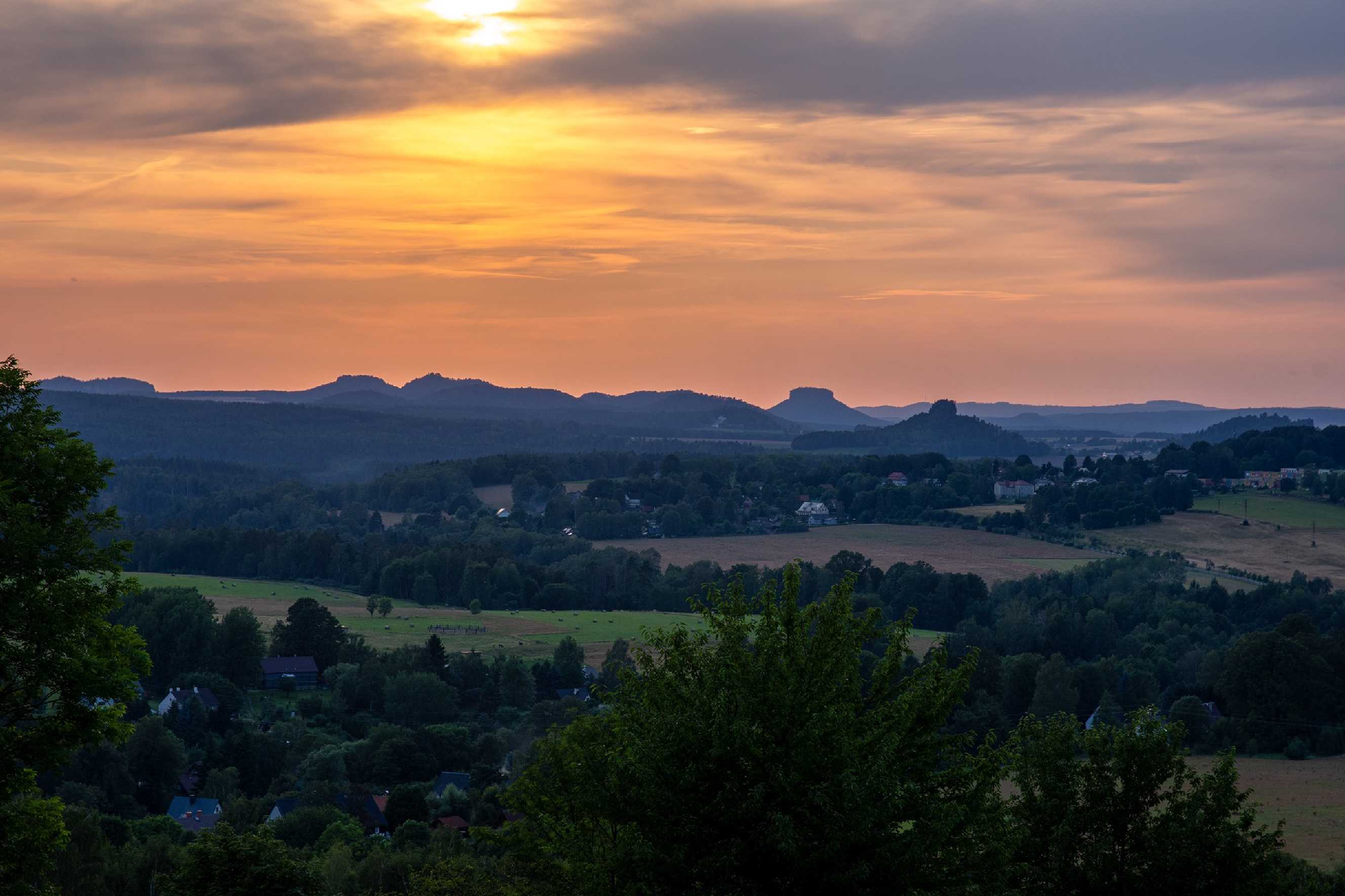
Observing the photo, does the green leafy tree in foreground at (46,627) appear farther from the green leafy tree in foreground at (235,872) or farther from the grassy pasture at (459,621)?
the grassy pasture at (459,621)

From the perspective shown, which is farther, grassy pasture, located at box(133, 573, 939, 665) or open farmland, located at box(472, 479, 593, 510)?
open farmland, located at box(472, 479, 593, 510)

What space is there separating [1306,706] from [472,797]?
37.5 meters

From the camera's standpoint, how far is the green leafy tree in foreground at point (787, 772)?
13758 millimetres

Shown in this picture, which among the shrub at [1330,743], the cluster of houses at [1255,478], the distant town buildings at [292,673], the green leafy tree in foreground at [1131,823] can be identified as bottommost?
the distant town buildings at [292,673]

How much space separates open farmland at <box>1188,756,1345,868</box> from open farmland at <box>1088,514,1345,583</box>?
150ft

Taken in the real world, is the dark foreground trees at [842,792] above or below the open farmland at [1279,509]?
above

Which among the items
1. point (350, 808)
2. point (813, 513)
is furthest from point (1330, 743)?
point (813, 513)

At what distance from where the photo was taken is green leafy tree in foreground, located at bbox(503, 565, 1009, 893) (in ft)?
45.1

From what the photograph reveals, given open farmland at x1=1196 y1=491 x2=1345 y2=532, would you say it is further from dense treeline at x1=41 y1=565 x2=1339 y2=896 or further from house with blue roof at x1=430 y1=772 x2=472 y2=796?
dense treeline at x1=41 y1=565 x2=1339 y2=896

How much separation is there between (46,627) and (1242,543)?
365ft

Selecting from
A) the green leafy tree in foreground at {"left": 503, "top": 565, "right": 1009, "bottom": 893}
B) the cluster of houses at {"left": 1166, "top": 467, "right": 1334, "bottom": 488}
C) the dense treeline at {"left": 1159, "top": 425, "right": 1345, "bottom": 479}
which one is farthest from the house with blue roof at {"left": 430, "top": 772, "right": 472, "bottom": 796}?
the dense treeline at {"left": 1159, "top": 425, "right": 1345, "bottom": 479}

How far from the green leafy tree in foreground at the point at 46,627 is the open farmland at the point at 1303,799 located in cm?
2850

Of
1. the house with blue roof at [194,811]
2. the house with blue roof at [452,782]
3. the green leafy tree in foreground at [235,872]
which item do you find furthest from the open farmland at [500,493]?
the green leafy tree in foreground at [235,872]

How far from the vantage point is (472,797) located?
46.5m
